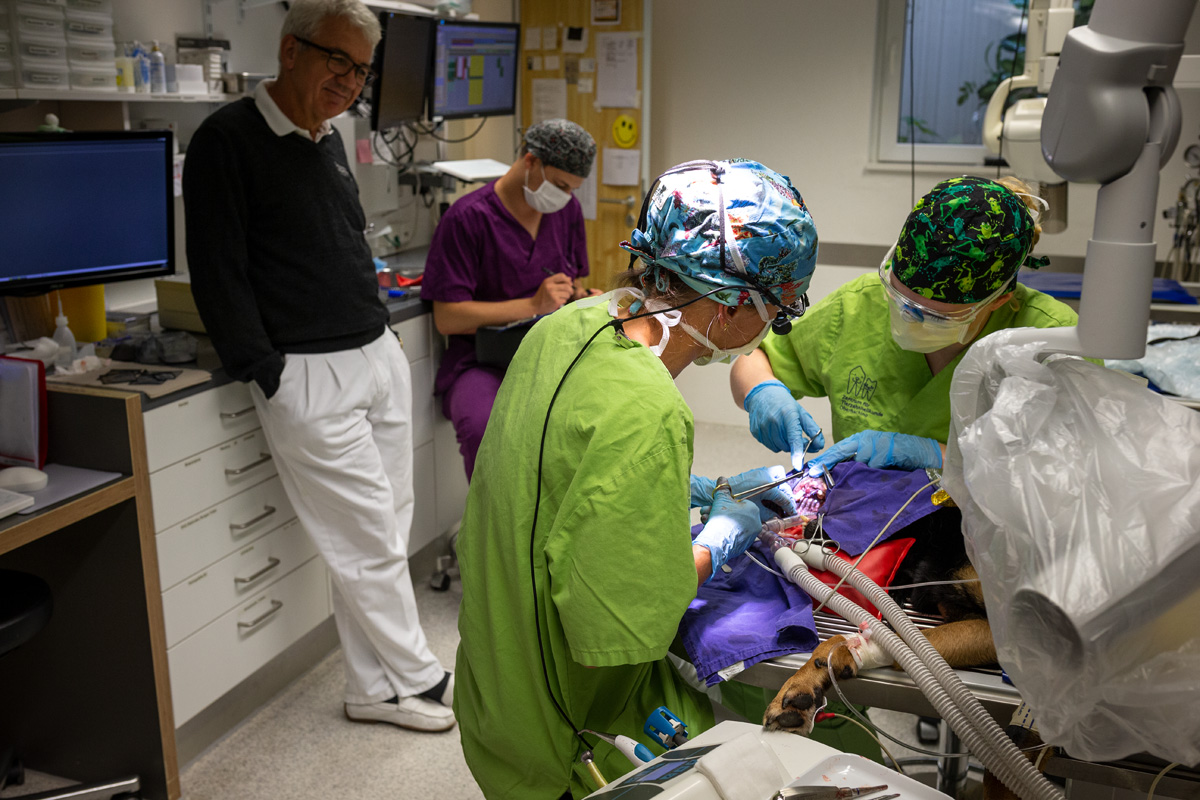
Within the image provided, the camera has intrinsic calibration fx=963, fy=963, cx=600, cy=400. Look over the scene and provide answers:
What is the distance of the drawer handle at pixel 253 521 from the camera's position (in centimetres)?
244

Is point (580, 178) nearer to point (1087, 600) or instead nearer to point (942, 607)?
point (942, 607)

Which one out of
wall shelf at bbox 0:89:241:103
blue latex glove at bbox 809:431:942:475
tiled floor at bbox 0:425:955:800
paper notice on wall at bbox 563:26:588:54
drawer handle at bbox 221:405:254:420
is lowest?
tiled floor at bbox 0:425:955:800

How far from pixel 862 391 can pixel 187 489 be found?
1.55 meters

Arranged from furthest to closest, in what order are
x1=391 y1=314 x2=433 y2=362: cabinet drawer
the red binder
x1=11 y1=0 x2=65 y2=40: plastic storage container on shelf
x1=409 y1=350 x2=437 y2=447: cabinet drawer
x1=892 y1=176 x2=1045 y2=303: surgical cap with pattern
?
x1=409 y1=350 x2=437 y2=447: cabinet drawer, x1=391 y1=314 x2=433 y2=362: cabinet drawer, x1=11 y1=0 x2=65 y2=40: plastic storage container on shelf, the red binder, x1=892 y1=176 x2=1045 y2=303: surgical cap with pattern

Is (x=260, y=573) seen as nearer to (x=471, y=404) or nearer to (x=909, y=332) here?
(x=471, y=404)

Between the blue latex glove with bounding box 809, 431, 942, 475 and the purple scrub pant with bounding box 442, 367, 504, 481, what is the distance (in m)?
1.40

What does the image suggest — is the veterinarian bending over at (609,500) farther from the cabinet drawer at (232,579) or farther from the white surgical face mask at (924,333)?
the cabinet drawer at (232,579)

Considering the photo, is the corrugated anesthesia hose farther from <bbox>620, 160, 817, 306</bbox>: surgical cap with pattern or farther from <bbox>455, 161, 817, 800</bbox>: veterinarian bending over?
<bbox>620, 160, 817, 306</bbox>: surgical cap with pattern

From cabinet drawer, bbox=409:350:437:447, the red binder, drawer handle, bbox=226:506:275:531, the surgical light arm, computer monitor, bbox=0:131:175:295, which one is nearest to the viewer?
the surgical light arm

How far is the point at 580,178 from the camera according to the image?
118 inches

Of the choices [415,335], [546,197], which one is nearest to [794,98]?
[546,197]

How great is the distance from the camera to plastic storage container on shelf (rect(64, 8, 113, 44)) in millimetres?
2449

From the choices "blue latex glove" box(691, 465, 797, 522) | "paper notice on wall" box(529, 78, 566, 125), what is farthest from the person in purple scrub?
"paper notice on wall" box(529, 78, 566, 125)

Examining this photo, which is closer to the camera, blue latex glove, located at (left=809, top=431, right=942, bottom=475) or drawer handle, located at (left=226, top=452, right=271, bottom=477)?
blue latex glove, located at (left=809, top=431, right=942, bottom=475)
